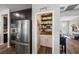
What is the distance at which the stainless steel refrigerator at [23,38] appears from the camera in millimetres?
1739

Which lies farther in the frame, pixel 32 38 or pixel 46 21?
pixel 32 38

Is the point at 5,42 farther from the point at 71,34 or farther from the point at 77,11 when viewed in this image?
the point at 77,11

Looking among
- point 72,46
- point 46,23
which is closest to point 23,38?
point 46,23

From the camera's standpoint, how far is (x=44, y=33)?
167 centimetres

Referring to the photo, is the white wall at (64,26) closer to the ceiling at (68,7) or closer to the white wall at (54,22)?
the white wall at (54,22)

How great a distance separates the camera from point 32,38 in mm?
1741

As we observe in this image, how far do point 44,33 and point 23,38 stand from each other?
14.5 inches

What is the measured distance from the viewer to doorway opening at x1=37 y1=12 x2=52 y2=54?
5.45 feet

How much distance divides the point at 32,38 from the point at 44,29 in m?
0.25

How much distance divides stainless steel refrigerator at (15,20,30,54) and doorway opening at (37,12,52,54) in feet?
0.60

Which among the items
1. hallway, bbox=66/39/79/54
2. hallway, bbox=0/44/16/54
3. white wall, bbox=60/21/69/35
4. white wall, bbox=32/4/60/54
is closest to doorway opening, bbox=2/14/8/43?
hallway, bbox=0/44/16/54

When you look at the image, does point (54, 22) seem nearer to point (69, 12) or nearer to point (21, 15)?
point (69, 12)
